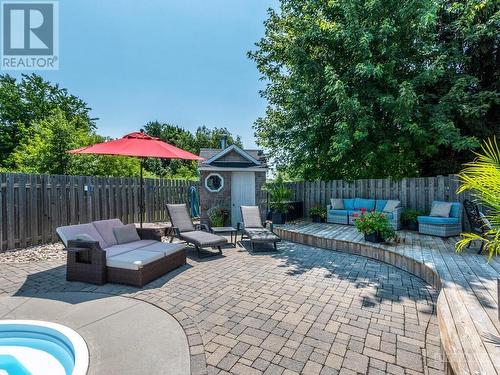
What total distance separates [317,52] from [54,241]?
1141cm

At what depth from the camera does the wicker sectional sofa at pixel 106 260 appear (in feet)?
14.0

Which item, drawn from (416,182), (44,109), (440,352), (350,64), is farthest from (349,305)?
(44,109)

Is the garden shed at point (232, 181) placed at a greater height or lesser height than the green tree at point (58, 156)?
lesser

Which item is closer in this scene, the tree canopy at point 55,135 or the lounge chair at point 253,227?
the lounge chair at point 253,227

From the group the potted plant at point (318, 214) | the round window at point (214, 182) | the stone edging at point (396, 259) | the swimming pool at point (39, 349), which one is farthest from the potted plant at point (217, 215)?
the swimming pool at point (39, 349)

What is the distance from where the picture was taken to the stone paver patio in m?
2.43

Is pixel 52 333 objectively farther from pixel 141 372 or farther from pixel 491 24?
pixel 491 24

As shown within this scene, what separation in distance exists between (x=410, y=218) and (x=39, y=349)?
9351mm

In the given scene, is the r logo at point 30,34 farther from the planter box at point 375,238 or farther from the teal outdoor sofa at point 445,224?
the teal outdoor sofa at point 445,224

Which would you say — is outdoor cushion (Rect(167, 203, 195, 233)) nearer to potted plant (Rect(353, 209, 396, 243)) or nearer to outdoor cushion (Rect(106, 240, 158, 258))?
outdoor cushion (Rect(106, 240, 158, 258))

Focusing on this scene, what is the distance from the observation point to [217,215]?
9.56 meters

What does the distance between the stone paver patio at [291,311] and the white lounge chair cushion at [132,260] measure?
1.18 ft

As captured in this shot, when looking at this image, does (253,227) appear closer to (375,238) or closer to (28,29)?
(375,238)

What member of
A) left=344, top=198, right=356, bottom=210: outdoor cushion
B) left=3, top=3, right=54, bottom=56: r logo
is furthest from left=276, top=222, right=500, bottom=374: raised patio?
left=3, top=3, right=54, bottom=56: r logo
